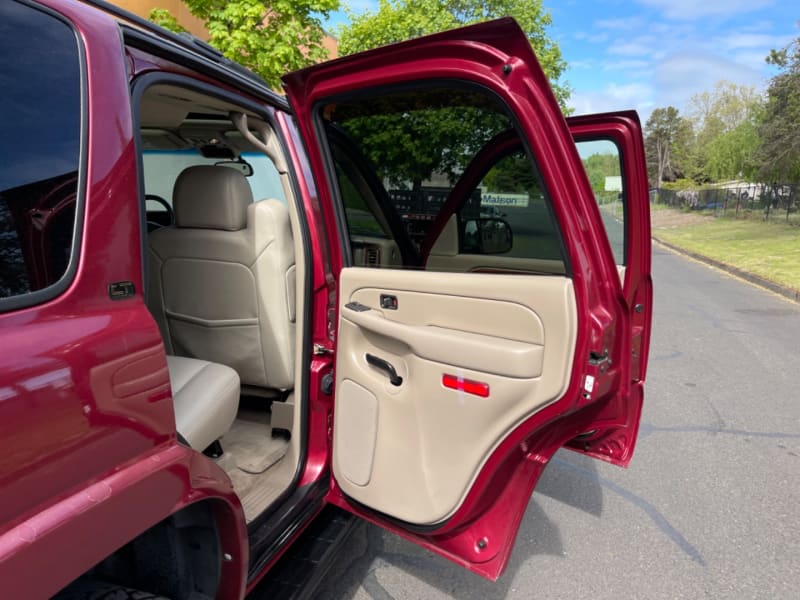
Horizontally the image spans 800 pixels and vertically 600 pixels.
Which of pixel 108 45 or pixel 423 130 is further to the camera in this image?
pixel 423 130

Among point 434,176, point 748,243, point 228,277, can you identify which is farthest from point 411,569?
point 748,243

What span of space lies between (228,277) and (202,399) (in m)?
0.69

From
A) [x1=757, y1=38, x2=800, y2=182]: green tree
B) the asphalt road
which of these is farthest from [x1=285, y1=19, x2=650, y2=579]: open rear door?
[x1=757, y1=38, x2=800, y2=182]: green tree

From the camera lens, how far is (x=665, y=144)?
76375mm

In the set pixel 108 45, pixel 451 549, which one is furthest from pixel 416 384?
pixel 108 45

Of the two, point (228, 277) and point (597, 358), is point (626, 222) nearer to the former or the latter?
point (597, 358)

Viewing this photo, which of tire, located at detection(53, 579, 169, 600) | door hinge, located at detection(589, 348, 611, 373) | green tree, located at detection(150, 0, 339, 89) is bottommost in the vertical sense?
tire, located at detection(53, 579, 169, 600)

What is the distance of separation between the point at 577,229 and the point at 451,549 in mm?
1182

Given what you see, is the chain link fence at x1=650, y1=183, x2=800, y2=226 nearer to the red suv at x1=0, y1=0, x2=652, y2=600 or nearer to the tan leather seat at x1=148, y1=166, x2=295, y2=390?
the red suv at x1=0, y1=0, x2=652, y2=600

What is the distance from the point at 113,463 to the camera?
1073mm

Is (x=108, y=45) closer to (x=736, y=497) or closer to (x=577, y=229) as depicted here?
(x=577, y=229)

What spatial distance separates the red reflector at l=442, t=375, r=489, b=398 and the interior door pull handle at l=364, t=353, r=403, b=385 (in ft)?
0.70

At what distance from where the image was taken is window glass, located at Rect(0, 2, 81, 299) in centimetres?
100

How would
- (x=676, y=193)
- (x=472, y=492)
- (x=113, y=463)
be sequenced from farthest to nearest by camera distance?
(x=676, y=193), (x=472, y=492), (x=113, y=463)
